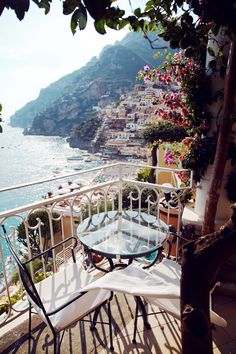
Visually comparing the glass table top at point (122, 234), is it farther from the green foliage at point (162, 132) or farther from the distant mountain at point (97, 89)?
the distant mountain at point (97, 89)

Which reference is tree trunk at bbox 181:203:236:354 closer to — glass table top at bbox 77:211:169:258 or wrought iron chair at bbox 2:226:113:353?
wrought iron chair at bbox 2:226:113:353

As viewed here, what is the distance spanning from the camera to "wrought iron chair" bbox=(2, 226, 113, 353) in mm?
1499

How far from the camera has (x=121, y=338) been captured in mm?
1954

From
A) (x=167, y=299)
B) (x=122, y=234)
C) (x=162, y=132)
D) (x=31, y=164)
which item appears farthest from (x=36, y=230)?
(x=31, y=164)

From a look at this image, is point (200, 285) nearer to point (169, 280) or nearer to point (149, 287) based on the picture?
point (149, 287)

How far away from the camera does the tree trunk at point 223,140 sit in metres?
2.10

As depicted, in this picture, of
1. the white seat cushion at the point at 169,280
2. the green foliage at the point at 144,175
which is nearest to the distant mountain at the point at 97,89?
the green foliage at the point at 144,175

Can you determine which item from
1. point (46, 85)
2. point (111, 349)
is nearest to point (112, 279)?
point (111, 349)

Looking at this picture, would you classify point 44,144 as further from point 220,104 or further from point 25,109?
point 220,104

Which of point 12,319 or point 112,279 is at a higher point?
point 112,279

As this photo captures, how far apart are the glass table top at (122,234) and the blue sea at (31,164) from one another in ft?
79.6

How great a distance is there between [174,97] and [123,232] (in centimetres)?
187

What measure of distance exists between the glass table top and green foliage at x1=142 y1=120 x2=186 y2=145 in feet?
12.5

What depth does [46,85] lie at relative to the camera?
80125 mm
